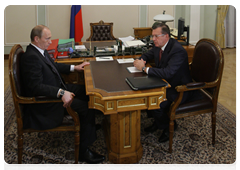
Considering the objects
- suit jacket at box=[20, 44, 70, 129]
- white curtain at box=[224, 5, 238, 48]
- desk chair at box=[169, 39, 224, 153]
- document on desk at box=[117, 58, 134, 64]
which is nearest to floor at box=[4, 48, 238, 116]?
desk chair at box=[169, 39, 224, 153]

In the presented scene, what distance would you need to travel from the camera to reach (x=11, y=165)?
7.59 ft

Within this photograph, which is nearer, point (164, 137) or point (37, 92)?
point (37, 92)

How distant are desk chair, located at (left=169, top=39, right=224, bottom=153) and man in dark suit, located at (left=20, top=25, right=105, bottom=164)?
0.84 meters

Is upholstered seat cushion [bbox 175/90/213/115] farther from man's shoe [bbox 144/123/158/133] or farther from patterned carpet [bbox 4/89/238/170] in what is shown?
man's shoe [bbox 144/123/158/133]

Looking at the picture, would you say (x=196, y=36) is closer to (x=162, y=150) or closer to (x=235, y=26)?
(x=235, y=26)

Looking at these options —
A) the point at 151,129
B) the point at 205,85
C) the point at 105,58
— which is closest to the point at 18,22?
the point at 105,58

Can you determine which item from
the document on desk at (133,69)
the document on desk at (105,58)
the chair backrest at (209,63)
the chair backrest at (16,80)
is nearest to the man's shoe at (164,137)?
the chair backrest at (209,63)

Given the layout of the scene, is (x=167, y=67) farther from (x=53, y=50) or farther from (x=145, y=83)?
(x=53, y=50)

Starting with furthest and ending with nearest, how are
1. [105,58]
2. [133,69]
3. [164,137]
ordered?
[105,58] → [164,137] → [133,69]

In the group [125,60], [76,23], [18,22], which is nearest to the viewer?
[125,60]

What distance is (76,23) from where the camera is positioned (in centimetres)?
614

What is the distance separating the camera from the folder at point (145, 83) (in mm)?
1946

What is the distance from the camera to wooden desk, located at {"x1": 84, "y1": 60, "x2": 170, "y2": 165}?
6.21 ft

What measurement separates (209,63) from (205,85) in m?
0.25
